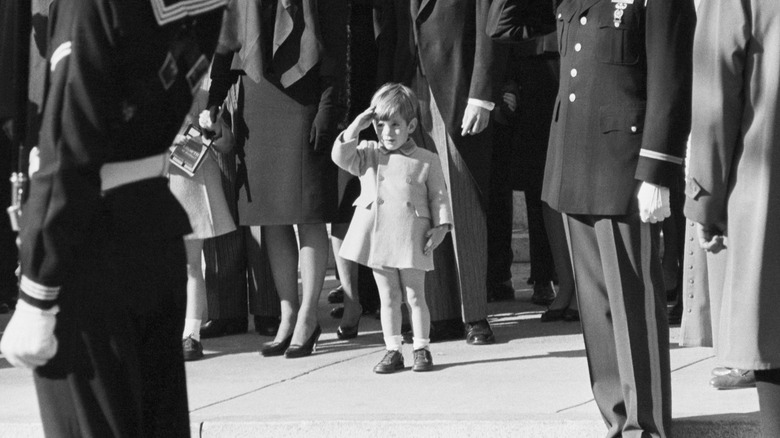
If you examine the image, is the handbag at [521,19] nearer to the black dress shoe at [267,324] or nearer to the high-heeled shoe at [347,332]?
the high-heeled shoe at [347,332]

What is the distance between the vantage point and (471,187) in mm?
6910

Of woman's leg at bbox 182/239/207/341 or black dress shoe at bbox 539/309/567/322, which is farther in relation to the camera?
black dress shoe at bbox 539/309/567/322

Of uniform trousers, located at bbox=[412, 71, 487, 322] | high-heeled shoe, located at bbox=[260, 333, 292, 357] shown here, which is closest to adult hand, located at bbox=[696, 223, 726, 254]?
uniform trousers, located at bbox=[412, 71, 487, 322]

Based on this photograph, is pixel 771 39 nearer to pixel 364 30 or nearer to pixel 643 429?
pixel 643 429

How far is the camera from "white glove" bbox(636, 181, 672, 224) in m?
4.48

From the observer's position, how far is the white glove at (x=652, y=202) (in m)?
4.48

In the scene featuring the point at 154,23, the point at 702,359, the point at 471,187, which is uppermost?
the point at 154,23

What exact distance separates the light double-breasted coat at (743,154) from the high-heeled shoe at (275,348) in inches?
122

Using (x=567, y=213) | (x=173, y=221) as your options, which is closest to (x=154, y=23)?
(x=173, y=221)

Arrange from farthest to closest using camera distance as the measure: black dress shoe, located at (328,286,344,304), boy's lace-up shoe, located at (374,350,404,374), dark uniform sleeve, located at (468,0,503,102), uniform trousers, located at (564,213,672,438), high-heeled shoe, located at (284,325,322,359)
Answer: black dress shoe, located at (328,286,344,304) < high-heeled shoe, located at (284,325,322,359) < dark uniform sleeve, located at (468,0,503,102) < boy's lace-up shoe, located at (374,350,404,374) < uniform trousers, located at (564,213,672,438)

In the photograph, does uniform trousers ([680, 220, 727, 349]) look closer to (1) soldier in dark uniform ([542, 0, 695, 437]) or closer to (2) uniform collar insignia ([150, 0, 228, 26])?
(1) soldier in dark uniform ([542, 0, 695, 437])

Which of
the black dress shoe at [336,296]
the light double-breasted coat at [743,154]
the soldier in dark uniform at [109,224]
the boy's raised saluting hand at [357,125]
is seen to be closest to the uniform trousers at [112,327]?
the soldier in dark uniform at [109,224]

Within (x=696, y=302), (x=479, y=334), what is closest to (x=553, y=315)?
(x=479, y=334)

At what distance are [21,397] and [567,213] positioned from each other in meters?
2.62
